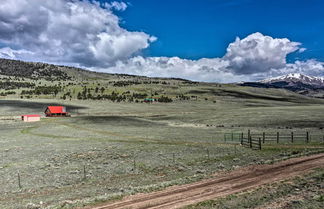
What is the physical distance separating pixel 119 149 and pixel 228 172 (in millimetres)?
21697

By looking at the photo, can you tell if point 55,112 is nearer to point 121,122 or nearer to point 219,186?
point 121,122

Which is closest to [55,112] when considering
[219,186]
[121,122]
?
[121,122]

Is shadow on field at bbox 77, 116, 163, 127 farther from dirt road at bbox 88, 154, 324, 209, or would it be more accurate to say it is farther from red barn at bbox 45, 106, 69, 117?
dirt road at bbox 88, 154, 324, 209

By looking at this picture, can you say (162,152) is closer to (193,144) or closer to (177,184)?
(193,144)

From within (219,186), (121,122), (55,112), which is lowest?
(121,122)

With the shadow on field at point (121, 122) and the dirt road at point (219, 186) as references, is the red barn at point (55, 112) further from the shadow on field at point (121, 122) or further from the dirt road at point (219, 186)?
the dirt road at point (219, 186)

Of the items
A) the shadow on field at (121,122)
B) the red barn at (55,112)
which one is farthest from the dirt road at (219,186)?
the red barn at (55,112)

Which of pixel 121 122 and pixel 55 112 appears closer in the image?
pixel 121 122

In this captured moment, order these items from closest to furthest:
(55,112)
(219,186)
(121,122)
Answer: (219,186), (121,122), (55,112)

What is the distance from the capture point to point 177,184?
22.2 m

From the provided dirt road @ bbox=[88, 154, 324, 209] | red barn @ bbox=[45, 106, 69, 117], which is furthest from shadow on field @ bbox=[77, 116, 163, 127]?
dirt road @ bbox=[88, 154, 324, 209]

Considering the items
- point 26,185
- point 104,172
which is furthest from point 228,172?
point 26,185

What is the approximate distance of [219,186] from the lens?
2111cm

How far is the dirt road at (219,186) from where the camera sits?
17.9 metres
